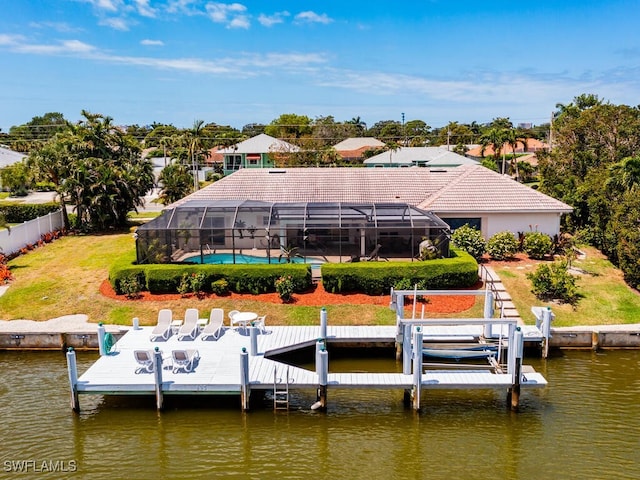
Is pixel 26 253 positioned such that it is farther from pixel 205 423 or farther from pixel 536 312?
pixel 536 312

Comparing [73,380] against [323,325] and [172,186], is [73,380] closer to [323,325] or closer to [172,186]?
[323,325]

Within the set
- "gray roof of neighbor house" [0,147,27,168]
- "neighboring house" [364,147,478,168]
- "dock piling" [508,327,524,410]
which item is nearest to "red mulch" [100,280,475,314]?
"dock piling" [508,327,524,410]

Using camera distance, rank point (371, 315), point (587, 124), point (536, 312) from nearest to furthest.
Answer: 1. point (536, 312)
2. point (371, 315)
3. point (587, 124)

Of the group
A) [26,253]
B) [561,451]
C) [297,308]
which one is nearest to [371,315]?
[297,308]

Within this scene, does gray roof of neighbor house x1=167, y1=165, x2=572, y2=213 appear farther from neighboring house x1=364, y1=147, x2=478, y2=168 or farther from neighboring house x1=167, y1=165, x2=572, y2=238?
neighboring house x1=364, y1=147, x2=478, y2=168

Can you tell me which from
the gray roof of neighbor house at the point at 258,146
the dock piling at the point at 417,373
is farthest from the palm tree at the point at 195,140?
the dock piling at the point at 417,373

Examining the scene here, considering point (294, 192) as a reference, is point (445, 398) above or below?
below

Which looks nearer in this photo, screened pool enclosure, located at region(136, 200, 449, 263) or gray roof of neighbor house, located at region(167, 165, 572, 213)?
screened pool enclosure, located at region(136, 200, 449, 263)
